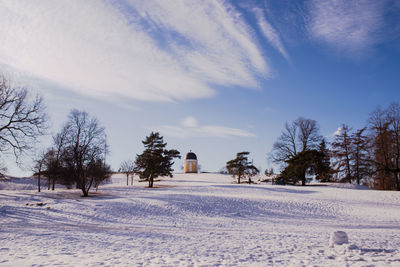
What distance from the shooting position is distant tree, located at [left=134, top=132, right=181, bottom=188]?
4147 centimetres

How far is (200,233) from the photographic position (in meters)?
12.6

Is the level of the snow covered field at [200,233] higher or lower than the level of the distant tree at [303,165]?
lower

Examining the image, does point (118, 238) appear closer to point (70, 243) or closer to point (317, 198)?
point (70, 243)

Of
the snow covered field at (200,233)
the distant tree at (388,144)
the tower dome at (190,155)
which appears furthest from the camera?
the tower dome at (190,155)

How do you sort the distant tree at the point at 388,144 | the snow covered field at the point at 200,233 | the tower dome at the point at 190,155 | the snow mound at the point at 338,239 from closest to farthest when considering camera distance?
the snow covered field at the point at 200,233
the snow mound at the point at 338,239
the distant tree at the point at 388,144
the tower dome at the point at 190,155

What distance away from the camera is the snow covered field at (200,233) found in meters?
7.66

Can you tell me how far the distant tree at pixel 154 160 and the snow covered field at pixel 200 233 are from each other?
18.1 m

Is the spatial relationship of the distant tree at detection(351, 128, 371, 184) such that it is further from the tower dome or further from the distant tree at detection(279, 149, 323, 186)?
the tower dome

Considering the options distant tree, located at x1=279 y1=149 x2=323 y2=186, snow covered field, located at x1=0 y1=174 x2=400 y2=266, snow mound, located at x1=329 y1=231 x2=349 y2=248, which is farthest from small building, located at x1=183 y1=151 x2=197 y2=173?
snow mound, located at x1=329 y1=231 x2=349 y2=248

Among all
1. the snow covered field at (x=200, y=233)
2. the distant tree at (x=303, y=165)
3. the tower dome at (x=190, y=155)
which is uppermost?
the tower dome at (x=190, y=155)

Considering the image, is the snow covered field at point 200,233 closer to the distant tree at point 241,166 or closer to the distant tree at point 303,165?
the distant tree at point 303,165

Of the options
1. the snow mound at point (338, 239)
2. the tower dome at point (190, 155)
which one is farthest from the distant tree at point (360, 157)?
the tower dome at point (190, 155)

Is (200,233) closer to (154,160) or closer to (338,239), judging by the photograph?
(338,239)

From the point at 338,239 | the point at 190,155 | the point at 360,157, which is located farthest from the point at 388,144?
the point at 190,155
